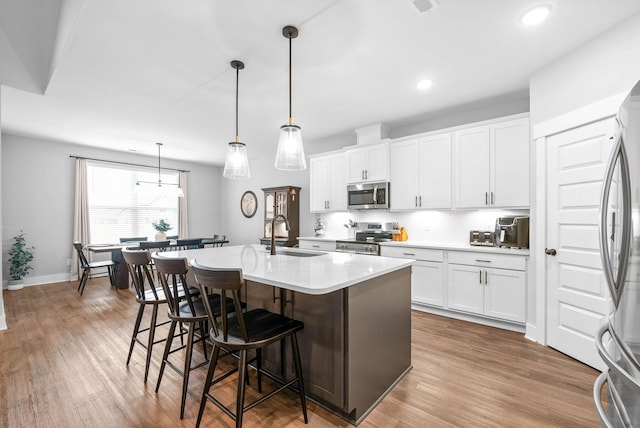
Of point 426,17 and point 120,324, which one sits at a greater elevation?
point 426,17

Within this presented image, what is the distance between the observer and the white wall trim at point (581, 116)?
7.37 feet

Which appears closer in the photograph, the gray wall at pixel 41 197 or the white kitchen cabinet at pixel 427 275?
the white kitchen cabinet at pixel 427 275

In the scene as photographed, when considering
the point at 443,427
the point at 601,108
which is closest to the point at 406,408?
the point at 443,427

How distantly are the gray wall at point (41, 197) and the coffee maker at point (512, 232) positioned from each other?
7.50m

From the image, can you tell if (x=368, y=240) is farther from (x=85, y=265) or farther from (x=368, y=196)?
(x=85, y=265)

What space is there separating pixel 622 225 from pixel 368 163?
3.82 metres

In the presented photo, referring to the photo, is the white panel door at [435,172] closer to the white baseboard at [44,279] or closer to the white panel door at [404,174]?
the white panel door at [404,174]

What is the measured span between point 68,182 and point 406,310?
22.4 feet

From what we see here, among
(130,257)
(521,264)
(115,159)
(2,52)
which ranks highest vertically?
(2,52)

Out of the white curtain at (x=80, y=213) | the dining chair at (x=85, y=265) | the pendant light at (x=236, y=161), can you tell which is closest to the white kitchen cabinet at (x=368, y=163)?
the pendant light at (x=236, y=161)

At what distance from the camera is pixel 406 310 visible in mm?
2334

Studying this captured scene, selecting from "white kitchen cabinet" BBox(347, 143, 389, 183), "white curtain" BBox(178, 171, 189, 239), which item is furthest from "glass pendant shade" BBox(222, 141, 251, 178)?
"white curtain" BBox(178, 171, 189, 239)

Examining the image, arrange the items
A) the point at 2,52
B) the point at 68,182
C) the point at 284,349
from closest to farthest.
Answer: the point at 284,349 < the point at 2,52 < the point at 68,182

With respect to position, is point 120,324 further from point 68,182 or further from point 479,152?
point 479,152
